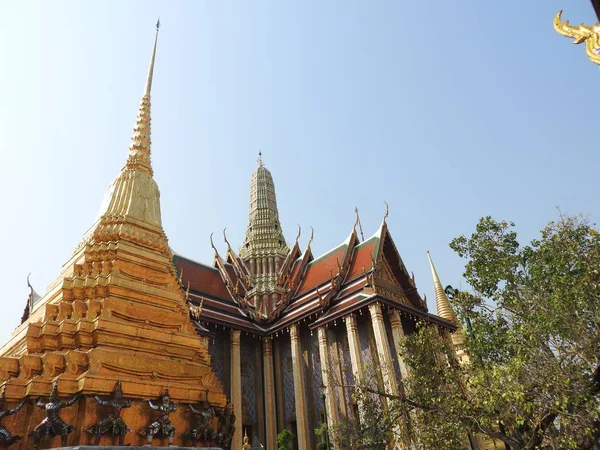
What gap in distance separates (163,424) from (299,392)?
990 centimetres

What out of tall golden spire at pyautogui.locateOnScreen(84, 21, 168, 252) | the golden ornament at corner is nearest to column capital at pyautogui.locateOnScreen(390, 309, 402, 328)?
tall golden spire at pyautogui.locateOnScreen(84, 21, 168, 252)

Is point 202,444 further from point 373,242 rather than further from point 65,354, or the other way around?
point 373,242

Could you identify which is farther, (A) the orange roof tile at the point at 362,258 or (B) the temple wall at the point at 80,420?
(A) the orange roof tile at the point at 362,258

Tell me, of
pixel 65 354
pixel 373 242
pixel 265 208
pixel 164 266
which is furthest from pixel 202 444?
pixel 265 208

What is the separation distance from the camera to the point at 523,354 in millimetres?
6316

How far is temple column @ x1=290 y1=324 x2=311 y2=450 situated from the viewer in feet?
49.0

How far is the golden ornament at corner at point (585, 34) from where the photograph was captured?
3847 millimetres

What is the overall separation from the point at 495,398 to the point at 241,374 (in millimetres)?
12470

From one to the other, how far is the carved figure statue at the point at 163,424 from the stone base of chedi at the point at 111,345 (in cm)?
8

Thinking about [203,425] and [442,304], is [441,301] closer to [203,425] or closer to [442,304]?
[442,304]

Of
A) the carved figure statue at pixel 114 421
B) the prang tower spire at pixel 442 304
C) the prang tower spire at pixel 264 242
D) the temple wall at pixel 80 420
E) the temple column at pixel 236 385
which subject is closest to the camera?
the temple wall at pixel 80 420

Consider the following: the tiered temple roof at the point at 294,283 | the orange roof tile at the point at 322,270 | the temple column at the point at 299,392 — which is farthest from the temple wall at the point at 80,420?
the orange roof tile at the point at 322,270

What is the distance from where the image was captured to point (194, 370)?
7.65m

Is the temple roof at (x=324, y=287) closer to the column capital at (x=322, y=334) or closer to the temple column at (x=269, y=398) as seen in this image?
the column capital at (x=322, y=334)
